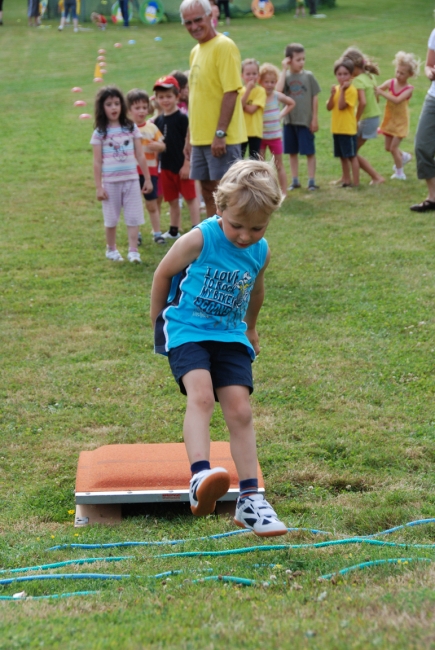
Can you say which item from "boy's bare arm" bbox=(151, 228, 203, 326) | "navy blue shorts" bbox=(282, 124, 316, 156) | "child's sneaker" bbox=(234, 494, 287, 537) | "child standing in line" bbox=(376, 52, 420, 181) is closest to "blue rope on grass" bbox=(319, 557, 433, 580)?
"child's sneaker" bbox=(234, 494, 287, 537)

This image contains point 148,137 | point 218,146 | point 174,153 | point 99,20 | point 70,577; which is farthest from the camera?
point 99,20

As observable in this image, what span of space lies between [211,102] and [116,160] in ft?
3.66

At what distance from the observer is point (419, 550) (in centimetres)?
341

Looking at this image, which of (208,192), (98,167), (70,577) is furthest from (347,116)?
(70,577)

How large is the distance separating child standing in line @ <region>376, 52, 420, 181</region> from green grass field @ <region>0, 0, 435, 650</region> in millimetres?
592

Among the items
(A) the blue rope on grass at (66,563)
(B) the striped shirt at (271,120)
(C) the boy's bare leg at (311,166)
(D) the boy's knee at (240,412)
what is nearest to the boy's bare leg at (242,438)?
(D) the boy's knee at (240,412)

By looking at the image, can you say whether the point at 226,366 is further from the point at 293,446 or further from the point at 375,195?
the point at 375,195

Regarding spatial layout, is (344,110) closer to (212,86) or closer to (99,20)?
(212,86)

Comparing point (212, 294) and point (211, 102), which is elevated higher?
point (212, 294)

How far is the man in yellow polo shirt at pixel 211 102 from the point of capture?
7.59 meters

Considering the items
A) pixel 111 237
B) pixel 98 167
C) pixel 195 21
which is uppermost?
pixel 195 21

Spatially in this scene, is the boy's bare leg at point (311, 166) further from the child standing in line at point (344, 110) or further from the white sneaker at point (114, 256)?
the white sneaker at point (114, 256)

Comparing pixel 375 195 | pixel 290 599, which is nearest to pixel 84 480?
pixel 290 599

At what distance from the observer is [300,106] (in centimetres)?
1125
